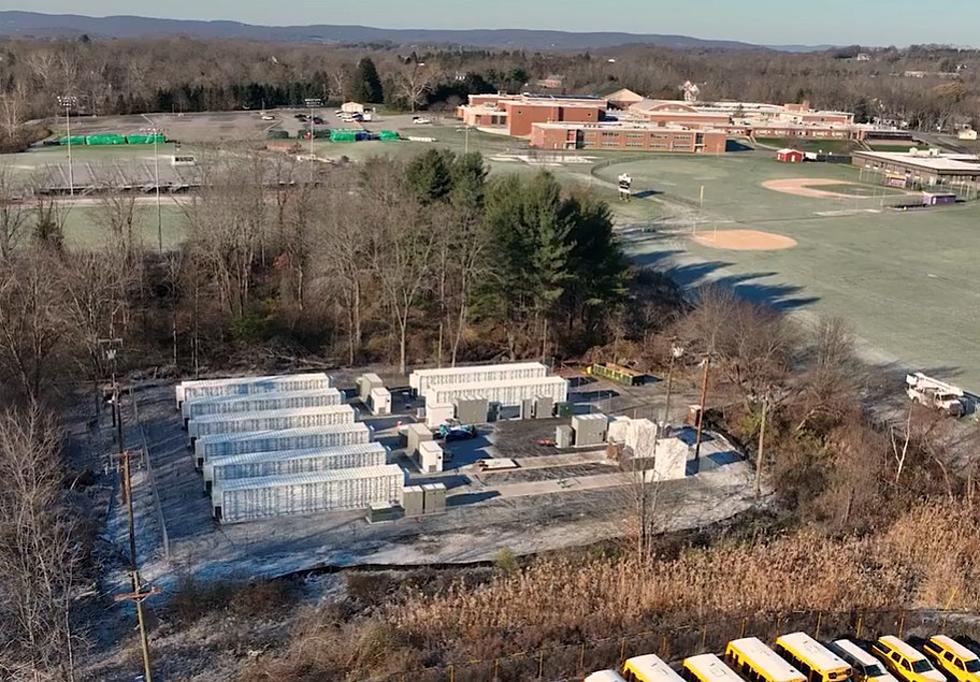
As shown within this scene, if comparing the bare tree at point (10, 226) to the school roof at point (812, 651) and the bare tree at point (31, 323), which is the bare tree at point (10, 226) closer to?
the bare tree at point (31, 323)

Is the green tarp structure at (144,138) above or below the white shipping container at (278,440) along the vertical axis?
above

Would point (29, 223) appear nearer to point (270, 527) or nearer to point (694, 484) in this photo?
point (270, 527)

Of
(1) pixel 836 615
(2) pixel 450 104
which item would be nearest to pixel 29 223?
(1) pixel 836 615

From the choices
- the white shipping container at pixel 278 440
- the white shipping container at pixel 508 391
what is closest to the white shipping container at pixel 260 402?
the white shipping container at pixel 278 440

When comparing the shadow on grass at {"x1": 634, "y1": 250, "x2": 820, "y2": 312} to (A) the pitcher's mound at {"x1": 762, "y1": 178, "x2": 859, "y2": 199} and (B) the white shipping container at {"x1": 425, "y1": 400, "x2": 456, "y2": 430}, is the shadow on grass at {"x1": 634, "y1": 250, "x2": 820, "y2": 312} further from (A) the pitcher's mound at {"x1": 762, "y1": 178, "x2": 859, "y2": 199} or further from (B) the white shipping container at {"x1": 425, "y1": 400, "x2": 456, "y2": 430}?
(A) the pitcher's mound at {"x1": 762, "y1": 178, "x2": 859, "y2": 199}

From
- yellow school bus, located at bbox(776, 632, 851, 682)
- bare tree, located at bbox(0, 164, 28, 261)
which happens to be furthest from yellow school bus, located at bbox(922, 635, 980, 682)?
bare tree, located at bbox(0, 164, 28, 261)

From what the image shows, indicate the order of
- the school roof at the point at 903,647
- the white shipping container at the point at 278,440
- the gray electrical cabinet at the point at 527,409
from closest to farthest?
the school roof at the point at 903,647, the white shipping container at the point at 278,440, the gray electrical cabinet at the point at 527,409

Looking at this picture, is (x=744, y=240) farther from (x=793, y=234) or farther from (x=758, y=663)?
(x=758, y=663)
